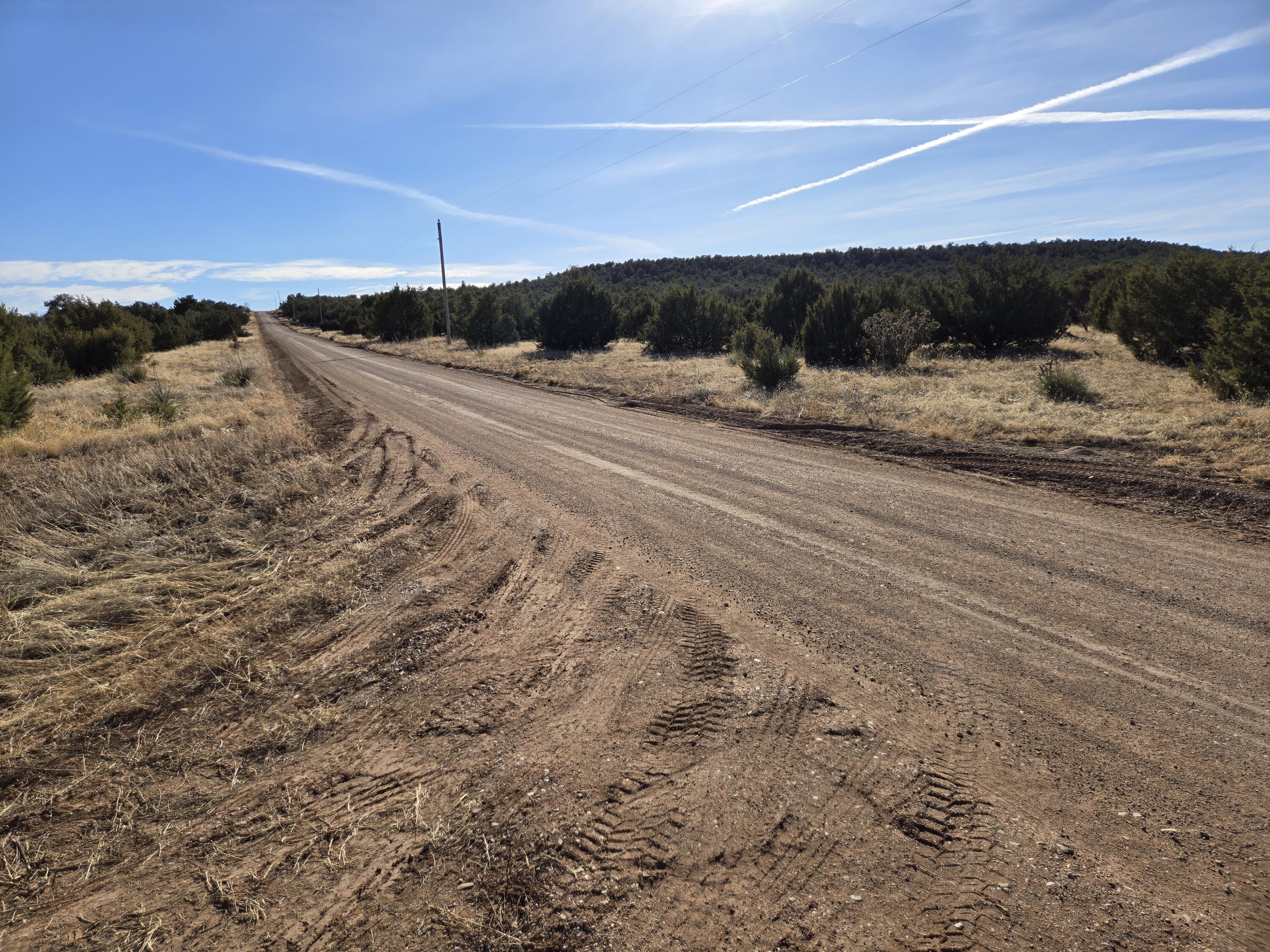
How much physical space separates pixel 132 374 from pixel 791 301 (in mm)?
30289

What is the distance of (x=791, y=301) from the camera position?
3312 centimetres

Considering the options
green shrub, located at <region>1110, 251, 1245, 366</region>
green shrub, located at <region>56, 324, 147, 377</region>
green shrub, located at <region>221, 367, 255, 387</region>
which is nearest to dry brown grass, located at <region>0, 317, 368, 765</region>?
green shrub, located at <region>221, 367, 255, 387</region>

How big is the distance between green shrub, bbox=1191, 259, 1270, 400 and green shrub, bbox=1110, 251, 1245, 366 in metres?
5.60

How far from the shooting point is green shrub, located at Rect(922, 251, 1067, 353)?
984 inches

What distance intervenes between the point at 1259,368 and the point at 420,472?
14.5 meters

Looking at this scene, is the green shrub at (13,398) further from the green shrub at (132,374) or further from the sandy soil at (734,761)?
the green shrub at (132,374)

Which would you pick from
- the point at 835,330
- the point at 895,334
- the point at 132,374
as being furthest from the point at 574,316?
the point at 132,374

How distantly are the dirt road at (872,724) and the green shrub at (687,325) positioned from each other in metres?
28.8

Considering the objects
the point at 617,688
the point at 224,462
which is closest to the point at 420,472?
the point at 224,462

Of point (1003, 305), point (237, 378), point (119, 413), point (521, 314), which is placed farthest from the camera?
point (521, 314)

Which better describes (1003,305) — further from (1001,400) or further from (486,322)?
(486,322)

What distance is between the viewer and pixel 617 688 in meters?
3.37

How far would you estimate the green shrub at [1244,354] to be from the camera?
1051 centimetres

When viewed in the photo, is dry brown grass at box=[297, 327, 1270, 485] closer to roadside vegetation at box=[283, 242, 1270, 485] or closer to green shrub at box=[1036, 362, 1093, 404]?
roadside vegetation at box=[283, 242, 1270, 485]
